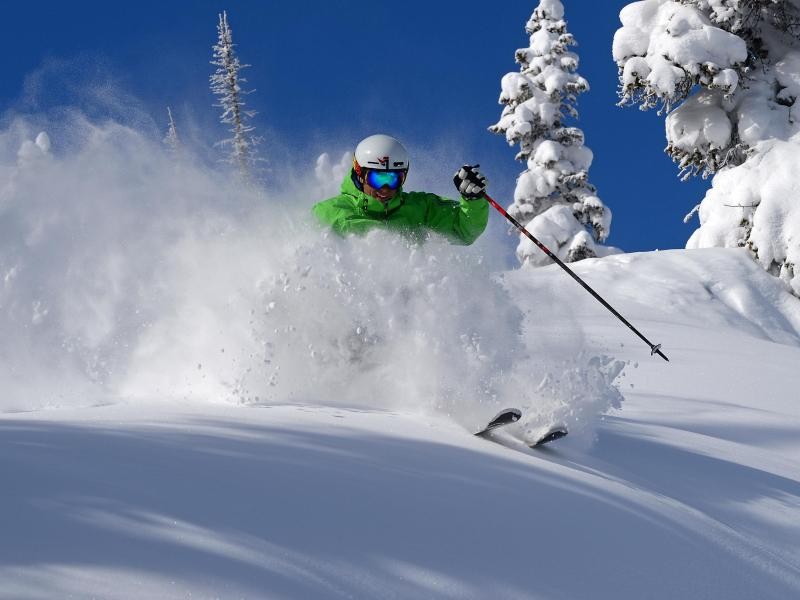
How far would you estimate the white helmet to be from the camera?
6879 mm

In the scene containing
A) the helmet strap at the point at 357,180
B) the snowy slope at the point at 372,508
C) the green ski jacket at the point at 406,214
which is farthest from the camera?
Result: the helmet strap at the point at 357,180

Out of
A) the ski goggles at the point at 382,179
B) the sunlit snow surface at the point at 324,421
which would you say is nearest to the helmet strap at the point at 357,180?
the ski goggles at the point at 382,179

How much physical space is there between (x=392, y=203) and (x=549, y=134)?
18612mm

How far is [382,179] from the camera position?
22.6ft

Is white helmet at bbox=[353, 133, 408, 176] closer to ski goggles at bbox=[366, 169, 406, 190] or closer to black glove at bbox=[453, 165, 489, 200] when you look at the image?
ski goggles at bbox=[366, 169, 406, 190]

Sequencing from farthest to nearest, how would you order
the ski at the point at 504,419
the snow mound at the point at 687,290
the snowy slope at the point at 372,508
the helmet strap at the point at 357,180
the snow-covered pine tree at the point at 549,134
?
the snow-covered pine tree at the point at 549,134 → the snow mound at the point at 687,290 → the helmet strap at the point at 357,180 → the ski at the point at 504,419 → the snowy slope at the point at 372,508

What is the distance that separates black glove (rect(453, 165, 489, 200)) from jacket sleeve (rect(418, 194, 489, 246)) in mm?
190

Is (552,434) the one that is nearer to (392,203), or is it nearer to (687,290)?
(392,203)

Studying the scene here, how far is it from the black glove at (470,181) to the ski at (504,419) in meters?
2.46

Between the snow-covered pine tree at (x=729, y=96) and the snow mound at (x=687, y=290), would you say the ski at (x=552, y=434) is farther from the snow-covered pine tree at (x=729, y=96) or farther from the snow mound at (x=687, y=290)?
the snow-covered pine tree at (x=729, y=96)

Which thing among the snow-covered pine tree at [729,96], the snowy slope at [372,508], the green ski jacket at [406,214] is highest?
the snow-covered pine tree at [729,96]

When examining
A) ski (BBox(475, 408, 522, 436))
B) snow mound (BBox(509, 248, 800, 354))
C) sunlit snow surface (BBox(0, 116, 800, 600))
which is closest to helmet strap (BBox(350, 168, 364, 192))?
sunlit snow surface (BBox(0, 116, 800, 600))

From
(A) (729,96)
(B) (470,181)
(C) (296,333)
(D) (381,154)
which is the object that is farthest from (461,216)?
(A) (729,96)

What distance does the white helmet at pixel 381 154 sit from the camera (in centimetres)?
688
